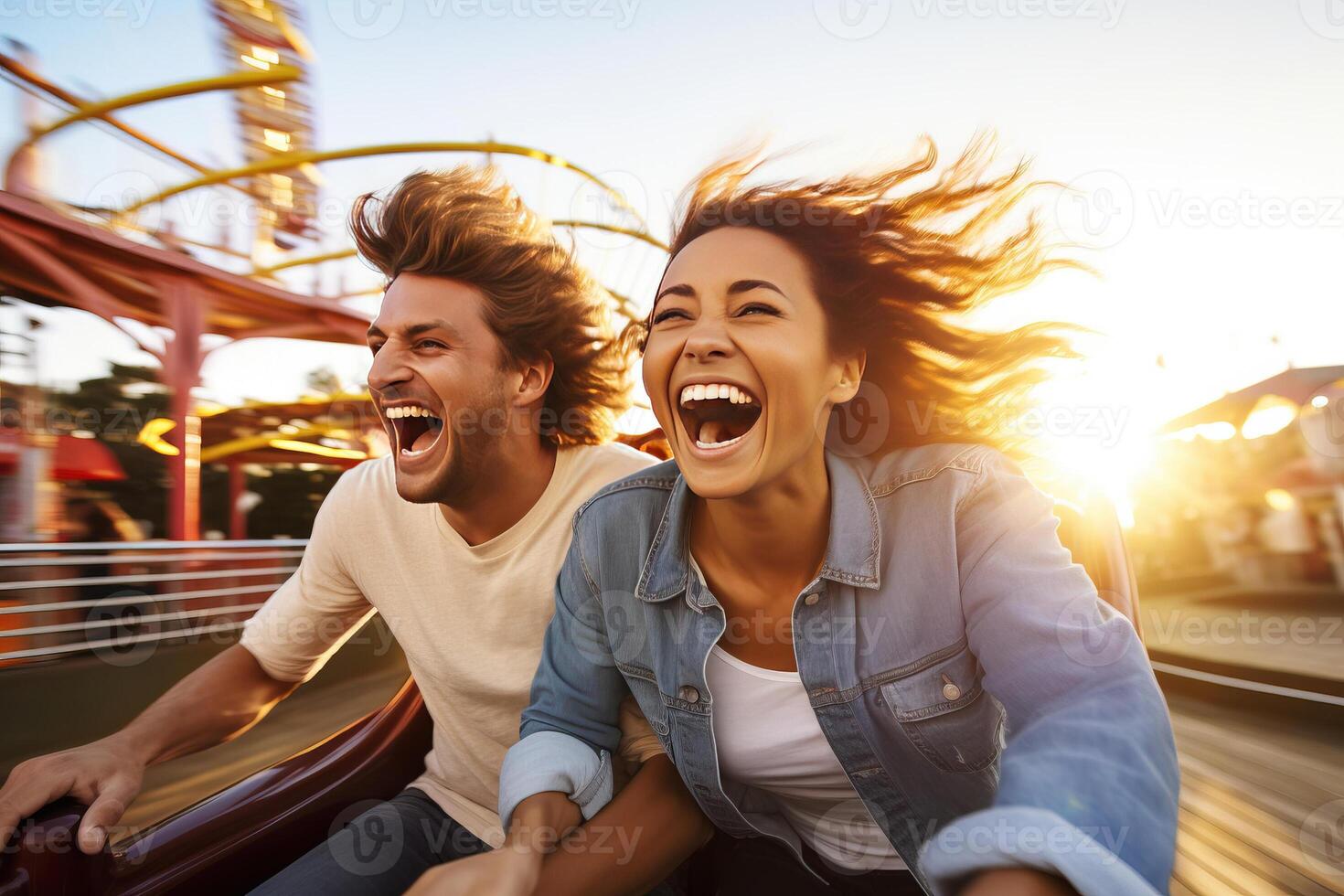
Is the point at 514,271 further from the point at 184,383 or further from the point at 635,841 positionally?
the point at 184,383

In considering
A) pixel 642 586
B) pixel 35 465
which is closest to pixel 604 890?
pixel 642 586

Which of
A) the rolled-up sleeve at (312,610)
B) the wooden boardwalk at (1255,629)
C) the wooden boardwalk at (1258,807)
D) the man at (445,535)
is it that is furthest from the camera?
the wooden boardwalk at (1255,629)

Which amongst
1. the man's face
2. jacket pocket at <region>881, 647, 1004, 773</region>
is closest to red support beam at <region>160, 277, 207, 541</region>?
the man's face

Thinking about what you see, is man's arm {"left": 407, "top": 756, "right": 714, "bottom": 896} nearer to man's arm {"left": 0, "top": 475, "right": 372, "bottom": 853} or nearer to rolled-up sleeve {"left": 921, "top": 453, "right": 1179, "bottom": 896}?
rolled-up sleeve {"left": 921, "top": 453, "right": 1179, "bottom": 896}

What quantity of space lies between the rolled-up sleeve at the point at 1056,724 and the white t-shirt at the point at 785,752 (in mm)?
252

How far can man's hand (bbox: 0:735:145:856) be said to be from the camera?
1.04 metres

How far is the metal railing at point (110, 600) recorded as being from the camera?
13.6 feet

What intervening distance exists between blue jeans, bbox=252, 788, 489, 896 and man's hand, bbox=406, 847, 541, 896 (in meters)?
0.41

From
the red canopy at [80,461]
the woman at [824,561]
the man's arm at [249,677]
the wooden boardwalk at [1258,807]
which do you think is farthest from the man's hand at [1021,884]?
the red canopy at [80,461]

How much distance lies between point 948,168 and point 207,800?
1479 mm

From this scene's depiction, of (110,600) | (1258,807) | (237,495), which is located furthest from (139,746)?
(237,495)

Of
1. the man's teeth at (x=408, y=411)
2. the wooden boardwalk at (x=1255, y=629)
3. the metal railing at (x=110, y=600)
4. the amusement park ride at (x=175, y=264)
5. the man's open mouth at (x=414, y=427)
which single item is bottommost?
the wooden boardwalk at (x=1255, y=629)

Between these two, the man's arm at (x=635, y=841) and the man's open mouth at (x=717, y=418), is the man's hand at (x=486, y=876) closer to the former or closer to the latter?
the man's arm at (x=635, y=841)

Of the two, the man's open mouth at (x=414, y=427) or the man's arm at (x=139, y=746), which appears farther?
the man's open mouth at (x=414, y=427)
